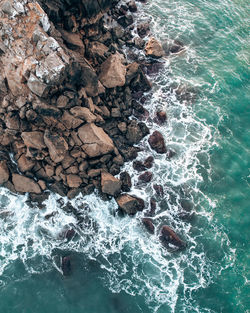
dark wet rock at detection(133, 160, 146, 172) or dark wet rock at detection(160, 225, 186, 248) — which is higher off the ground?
dark wet rock at detection(133, 160, 146, 172)

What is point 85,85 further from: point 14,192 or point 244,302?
point 244,302

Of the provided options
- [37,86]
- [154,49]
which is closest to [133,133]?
[37,86]

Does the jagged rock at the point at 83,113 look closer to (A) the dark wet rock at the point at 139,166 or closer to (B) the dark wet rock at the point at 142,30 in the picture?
(A) the dark wet rock at the point at 139,166

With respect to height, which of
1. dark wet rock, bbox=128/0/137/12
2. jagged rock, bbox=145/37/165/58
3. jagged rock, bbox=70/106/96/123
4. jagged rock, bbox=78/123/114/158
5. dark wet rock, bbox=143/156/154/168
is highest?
dark wet rock, bbox=128/0/137/12

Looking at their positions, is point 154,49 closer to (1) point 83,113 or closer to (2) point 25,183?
(1) point 83,113

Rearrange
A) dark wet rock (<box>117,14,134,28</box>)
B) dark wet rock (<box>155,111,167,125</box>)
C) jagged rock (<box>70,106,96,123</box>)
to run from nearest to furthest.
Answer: jagged rock (<box>70,106,96,123</box>) < dark wet rock (<box>155,111,167,125</box>) < dark wet rock (<box>117,14,134,28</box>)

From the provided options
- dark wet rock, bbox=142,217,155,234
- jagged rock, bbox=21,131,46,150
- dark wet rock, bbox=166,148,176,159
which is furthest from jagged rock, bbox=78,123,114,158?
dark wet rock, bbox=142,217,155,234

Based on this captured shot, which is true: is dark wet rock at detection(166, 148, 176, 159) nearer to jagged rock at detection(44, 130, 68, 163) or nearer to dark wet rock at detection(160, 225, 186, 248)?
dark wet rock at detection(160, 225, 186, 248)

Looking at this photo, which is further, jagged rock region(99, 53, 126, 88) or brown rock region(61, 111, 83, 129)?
jagged rock region(99, 53, 126, 88)
